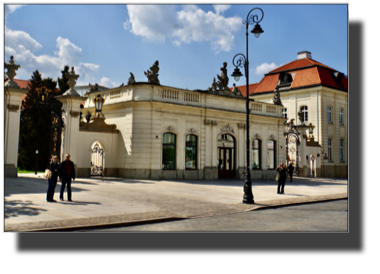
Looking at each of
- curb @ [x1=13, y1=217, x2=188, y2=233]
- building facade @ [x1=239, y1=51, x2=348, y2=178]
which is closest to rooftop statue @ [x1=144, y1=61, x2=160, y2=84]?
curb @ [x1=13, y1=217, x2=188, y2=233]

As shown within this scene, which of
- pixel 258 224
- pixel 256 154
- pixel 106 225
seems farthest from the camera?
pixel 256 154

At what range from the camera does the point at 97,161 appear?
26.0 m

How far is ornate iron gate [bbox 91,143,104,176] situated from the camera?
25.0 metres

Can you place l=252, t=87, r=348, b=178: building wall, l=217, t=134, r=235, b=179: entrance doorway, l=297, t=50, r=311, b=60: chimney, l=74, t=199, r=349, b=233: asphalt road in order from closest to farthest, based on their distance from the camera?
1. l=74, t=199, r=349, b=233: asphalt road
2. l=217, t=134, r=235, b=179: entrance doorway
3. l=252, t=87, r=348, b=178: building wall
4. l=297, t=50, r=311, b=60: chimney

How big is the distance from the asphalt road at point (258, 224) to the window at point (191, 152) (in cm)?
1502

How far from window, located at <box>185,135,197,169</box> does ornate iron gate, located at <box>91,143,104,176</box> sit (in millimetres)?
6471

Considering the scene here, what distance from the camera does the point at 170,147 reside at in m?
26.2

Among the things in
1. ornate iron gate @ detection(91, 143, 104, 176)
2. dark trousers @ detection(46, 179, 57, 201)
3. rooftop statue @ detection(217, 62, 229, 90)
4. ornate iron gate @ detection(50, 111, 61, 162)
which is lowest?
dark trousers @ detection(46, 179, 57, 201)

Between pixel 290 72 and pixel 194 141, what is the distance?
23.9 meters

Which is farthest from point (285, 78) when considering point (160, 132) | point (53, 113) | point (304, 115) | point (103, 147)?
point (53, 113)

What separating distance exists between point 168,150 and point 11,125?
10867mm

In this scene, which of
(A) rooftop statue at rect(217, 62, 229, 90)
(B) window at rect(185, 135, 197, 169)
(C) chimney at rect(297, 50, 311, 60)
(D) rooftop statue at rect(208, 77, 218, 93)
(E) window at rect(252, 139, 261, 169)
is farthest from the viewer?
(C) chimney at rect(297, 50, 311, 60)

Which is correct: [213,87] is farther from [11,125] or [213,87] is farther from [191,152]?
[11,125]

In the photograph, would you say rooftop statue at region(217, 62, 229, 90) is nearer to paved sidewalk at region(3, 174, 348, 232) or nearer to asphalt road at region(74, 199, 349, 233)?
paved sidewalk at region(3, 174, 348, 232)
